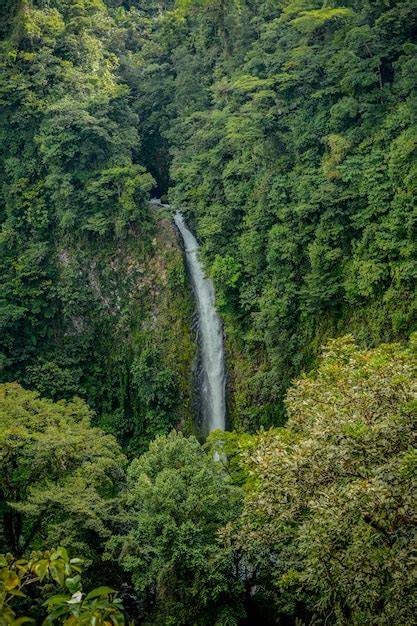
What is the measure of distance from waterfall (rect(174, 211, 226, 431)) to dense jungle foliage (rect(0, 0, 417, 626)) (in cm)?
41

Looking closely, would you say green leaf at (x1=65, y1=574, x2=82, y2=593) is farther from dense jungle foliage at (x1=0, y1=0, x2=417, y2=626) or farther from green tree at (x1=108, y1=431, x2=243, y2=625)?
green tree at (x1=108, y1=431, x2=243, y2=625)

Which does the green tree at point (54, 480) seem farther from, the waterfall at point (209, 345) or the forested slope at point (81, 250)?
the forested slope at point (81, 250)

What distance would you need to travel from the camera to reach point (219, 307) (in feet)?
60.5

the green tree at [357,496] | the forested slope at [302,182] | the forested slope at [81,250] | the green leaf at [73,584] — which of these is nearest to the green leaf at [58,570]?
the green leaf at [73,584]

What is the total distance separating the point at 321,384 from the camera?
1011cm

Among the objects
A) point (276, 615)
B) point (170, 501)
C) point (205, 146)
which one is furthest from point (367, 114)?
point (276, 615)

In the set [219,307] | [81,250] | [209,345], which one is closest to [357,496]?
[219,307]

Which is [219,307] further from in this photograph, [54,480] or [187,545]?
[187,545]

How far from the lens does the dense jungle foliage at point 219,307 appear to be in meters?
7.33

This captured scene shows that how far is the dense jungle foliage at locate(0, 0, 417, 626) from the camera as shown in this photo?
7.33m

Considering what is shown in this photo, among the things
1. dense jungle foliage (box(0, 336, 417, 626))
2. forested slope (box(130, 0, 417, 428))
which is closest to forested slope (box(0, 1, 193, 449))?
forested slope (box(130, 0, 417, 428))

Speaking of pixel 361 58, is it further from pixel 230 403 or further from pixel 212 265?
pixel 230 403

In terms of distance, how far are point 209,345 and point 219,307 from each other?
165 centimetres

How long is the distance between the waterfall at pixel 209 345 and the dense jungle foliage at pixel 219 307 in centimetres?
41
